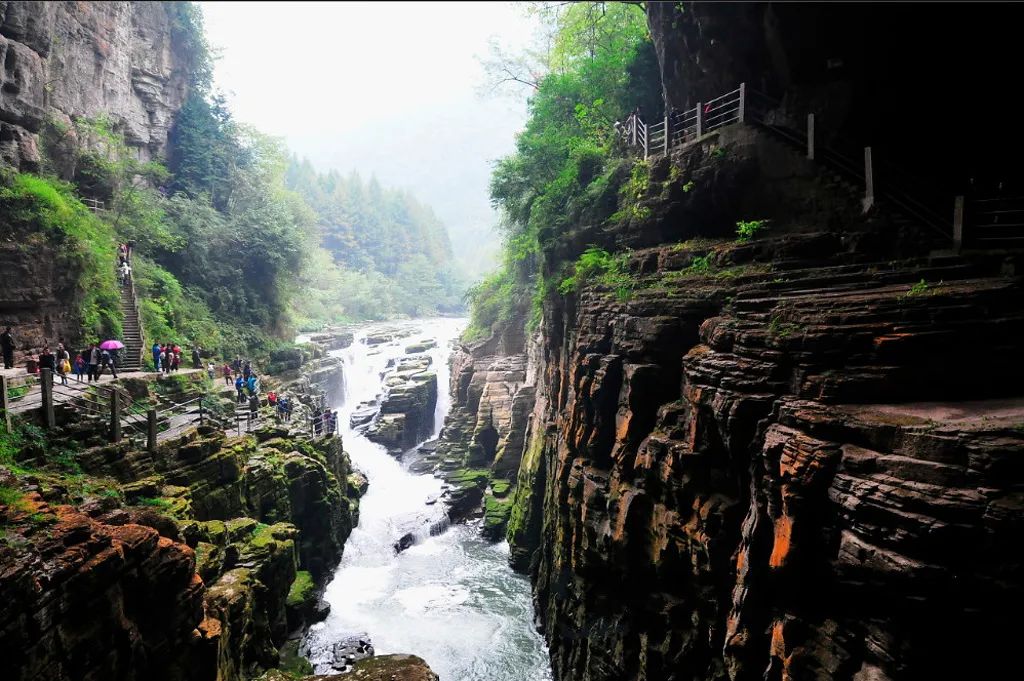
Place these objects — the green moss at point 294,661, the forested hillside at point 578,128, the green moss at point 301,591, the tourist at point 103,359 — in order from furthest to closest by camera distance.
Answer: the forested hillside at point 578,128
the tourist at point 103,359
the green moss at point 301,591
the green moss at point 294,661

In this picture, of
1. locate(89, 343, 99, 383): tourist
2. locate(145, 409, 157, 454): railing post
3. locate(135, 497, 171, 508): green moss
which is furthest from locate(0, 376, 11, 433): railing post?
locate(89, 343, 99, 383): tourist

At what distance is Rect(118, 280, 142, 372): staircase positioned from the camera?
2130 centimetres

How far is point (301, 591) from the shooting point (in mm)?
17000

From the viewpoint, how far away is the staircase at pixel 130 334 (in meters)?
21.3

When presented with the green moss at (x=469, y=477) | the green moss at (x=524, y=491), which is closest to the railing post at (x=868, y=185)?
the green moss at (x=524, y=491)

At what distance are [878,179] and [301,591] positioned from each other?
65.8ft

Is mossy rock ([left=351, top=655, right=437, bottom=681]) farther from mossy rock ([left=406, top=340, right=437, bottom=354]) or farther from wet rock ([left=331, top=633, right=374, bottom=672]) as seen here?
mossy rock ([left=406, top=340, right=437, bottom=354])

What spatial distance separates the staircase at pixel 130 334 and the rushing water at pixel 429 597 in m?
11.9

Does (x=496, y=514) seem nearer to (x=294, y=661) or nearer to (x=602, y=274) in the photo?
(x=294, y=661)

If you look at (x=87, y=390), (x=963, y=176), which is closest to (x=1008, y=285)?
(x=963, y=176)

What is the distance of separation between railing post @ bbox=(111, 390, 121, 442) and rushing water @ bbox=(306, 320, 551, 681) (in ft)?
27.5

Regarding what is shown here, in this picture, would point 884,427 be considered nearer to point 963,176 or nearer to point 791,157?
point 791,157

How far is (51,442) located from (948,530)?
16427 mm

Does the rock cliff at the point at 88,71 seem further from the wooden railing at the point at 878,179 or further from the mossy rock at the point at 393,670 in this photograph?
the wooden railing at the point at 878,179
